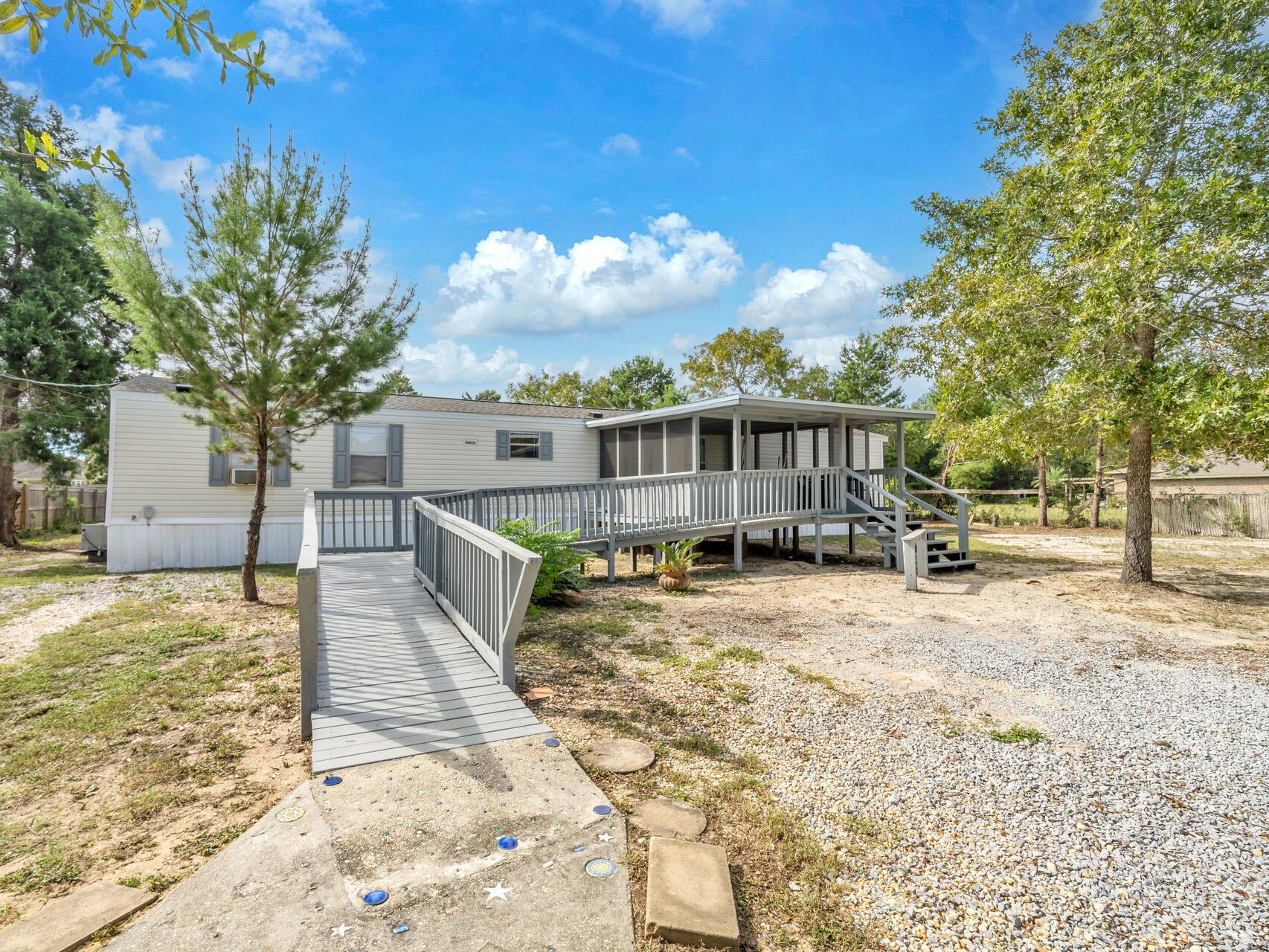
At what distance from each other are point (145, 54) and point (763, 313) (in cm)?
2769

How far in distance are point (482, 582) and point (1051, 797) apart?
370cm

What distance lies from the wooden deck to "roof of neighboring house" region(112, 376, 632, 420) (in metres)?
6.06

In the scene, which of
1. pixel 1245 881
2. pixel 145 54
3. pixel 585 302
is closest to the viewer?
pixel 145 54

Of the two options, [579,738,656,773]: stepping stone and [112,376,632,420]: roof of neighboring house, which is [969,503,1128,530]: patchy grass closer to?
[112,376,632,420]: roof of neighboring house

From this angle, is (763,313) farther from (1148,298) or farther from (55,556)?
(55,556)

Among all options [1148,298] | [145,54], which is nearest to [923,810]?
[145,54]

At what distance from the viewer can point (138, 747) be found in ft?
11.5

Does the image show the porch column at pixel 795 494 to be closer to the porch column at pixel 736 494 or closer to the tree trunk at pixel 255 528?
the porch column at pixel 736 494

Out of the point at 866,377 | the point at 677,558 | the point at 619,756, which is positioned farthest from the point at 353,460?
the point at 866,377

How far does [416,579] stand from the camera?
23.4 ft

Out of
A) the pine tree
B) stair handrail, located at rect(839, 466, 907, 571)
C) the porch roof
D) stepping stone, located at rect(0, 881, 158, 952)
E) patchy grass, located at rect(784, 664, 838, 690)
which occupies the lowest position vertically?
patchy grass, located at rect(784, 664, 838, 690)

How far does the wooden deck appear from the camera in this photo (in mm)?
3305

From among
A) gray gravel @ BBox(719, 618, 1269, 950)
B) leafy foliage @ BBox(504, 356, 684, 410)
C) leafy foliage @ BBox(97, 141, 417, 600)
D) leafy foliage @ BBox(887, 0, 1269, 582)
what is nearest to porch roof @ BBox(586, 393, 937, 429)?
leafy foliage @ BBox(887, 0, 1269, 582)

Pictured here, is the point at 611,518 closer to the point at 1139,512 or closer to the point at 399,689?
the point at 399,689
